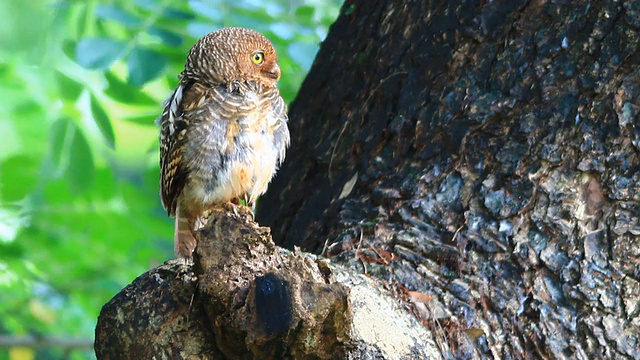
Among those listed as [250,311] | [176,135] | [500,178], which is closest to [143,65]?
[176,135]

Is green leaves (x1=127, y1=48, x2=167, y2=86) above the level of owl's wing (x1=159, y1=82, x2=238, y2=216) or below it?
above

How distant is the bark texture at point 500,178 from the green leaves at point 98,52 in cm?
133

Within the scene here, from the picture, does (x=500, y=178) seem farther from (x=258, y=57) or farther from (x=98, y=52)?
(x=98, y=52)

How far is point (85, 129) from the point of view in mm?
4426

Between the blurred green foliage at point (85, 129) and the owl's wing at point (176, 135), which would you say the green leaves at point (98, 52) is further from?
the owl's wing at point (176, 135)

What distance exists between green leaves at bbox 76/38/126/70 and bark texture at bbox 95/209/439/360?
6.11 feet

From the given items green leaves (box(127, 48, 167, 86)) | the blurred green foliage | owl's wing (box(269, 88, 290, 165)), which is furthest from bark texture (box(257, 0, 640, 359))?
the blurred green foliage

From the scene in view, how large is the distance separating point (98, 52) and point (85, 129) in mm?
515

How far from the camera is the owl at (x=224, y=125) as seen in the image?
10.7 ft

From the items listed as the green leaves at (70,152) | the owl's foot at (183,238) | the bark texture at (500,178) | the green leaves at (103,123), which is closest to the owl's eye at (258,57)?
the bark texture at (500,178)

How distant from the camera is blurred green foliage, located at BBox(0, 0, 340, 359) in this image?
4324mm

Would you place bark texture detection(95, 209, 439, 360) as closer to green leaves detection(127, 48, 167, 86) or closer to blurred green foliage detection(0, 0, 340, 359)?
green leaves detection(127, 48, 167, 86)

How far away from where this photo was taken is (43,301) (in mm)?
5570

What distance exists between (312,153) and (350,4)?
2.71ft
